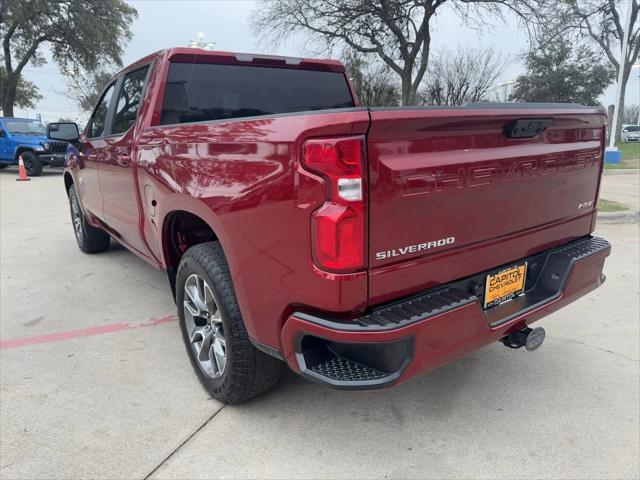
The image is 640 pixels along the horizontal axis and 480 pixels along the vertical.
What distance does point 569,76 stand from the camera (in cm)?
3266

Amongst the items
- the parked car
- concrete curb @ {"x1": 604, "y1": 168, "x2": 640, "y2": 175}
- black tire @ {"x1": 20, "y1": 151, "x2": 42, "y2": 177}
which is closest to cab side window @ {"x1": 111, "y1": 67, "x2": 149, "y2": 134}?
black tire @ {"x1": 20, "y1": 151, "x2": 42, "y2": 177}

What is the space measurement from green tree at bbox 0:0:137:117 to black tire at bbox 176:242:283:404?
24553 mm

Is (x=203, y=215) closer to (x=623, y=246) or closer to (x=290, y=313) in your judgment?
(x=290, y=313)

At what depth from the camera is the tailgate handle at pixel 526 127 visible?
2.12 meters

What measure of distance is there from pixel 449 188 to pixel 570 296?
114 centimetres

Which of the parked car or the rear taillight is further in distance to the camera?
the parked car

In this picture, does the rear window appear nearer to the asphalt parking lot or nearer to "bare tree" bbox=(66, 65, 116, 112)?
the asphalt parking lot

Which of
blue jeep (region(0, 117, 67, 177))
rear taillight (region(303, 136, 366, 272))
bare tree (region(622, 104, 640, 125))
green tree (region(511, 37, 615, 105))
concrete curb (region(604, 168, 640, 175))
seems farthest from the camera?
bare tree (region(622, 104, 640, 125))

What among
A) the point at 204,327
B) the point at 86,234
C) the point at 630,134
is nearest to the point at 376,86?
the point at 86,234

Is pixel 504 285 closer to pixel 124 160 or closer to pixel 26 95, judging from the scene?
pixel 124 160

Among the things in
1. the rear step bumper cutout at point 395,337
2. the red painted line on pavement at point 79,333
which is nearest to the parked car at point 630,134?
the red painted line on pavement at point 79,333

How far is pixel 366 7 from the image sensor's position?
1730cm

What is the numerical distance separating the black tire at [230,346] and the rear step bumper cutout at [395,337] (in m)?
0.42

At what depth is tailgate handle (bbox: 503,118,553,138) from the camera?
2125 mm
